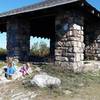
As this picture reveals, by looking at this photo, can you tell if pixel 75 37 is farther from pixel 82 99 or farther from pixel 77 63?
pixel 82 99

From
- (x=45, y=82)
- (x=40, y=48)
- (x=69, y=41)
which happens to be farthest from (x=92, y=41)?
(x=40, y=48)

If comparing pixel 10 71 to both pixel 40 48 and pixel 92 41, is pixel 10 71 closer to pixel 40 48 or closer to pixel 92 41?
pixel 92 41

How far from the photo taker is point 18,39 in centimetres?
1315

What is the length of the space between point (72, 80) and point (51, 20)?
5.35 meters

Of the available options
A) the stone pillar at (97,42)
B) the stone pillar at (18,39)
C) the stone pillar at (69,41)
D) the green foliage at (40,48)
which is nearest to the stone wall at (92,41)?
the stone pillar at (97,42)

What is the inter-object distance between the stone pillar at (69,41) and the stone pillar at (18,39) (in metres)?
2.30

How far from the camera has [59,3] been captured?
1108cm

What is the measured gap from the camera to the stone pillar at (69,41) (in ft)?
36.5

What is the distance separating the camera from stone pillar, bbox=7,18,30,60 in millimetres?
13117

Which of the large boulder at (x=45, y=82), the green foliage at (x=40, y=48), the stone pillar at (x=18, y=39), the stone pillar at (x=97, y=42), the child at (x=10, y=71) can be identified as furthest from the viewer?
the green foliage at (x=40, y=48)

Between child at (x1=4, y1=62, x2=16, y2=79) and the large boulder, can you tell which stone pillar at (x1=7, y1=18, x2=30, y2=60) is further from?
the large boulder

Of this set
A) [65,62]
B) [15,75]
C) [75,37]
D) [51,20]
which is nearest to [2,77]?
[15,75]

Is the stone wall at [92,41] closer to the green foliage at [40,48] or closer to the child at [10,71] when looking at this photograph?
the child at [10,71]

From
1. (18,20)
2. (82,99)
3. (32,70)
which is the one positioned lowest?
(82,99)
